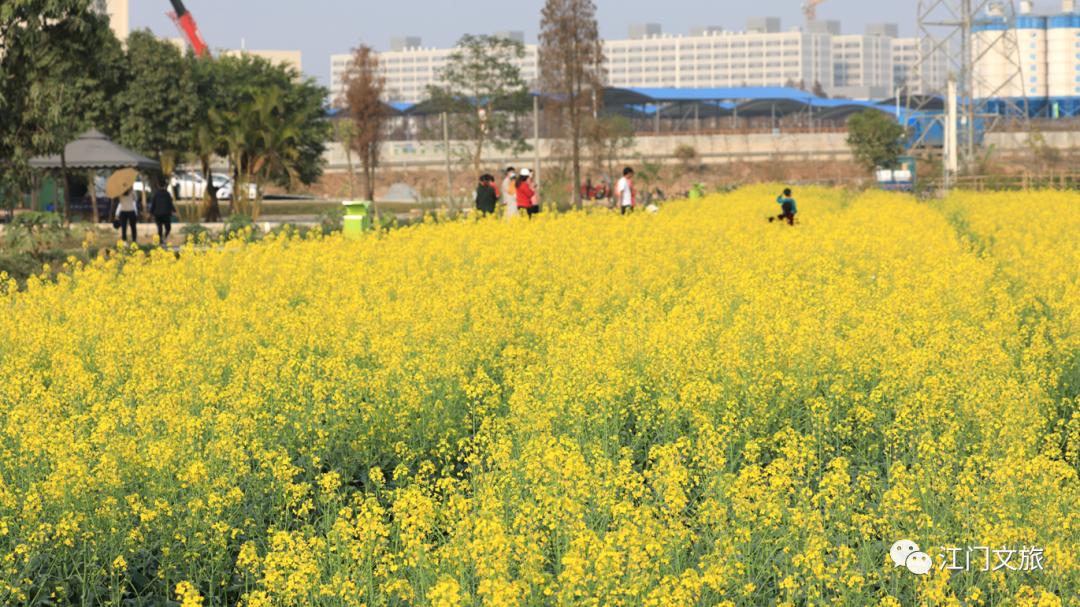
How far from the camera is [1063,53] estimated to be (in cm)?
14012

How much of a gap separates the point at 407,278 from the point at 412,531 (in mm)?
7983

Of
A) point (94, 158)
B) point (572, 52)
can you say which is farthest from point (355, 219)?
point (572, 52)

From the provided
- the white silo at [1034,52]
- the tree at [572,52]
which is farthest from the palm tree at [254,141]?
the white silo at [1034,52]

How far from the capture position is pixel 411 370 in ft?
27.4

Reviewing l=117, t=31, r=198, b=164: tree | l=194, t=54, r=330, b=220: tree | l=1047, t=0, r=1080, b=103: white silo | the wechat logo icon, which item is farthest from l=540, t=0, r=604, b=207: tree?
l=1047, t=0, r=1080, b=103: white silo

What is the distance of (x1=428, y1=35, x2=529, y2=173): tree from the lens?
6184 centimetres

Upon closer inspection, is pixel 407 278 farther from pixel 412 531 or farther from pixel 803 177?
pixel 803 177

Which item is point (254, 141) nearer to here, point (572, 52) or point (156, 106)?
point (156, 106)

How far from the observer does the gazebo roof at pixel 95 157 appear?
3391 centimetres

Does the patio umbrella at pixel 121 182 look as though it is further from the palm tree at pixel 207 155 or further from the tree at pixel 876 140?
the tree at pixel 876 140

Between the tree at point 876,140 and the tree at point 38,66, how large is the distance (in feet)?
173

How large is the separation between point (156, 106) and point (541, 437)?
125 ft

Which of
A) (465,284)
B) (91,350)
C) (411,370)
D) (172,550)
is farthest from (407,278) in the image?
(172,550)

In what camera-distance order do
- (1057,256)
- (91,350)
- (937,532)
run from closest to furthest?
(937,532) → (91,350) → (1057,256)
